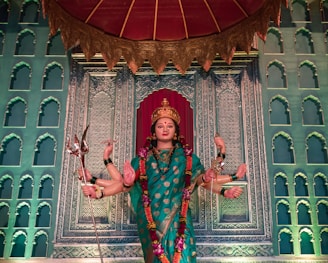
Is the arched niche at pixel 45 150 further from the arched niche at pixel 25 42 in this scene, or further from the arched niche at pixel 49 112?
the arched niche at pixel 25 42

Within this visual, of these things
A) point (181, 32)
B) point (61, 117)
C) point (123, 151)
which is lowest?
point (123, 151)

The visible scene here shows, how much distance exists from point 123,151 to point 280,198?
156cm

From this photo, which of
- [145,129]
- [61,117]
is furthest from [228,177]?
[61,117]

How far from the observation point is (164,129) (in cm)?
366

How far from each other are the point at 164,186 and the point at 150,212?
9.6 inches

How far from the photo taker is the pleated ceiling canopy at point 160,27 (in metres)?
3.96

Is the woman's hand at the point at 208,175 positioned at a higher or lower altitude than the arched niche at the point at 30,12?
lower

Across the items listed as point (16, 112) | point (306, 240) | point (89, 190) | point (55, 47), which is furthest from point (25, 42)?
point (306, 240)

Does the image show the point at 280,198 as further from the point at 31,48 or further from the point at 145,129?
the point at 31,48

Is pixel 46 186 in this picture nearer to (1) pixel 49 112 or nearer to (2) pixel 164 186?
(1) pixel 49 112

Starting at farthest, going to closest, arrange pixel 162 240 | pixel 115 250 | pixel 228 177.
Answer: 1. pixel 115 250
2. pixel 228 177
3. pixel 162 240

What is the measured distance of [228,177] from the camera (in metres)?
3.46

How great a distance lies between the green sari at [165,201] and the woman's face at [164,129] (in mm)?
118

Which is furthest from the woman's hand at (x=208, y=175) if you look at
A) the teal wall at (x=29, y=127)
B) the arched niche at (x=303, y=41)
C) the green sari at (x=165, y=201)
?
the arched niche at (x=303, y=41)
